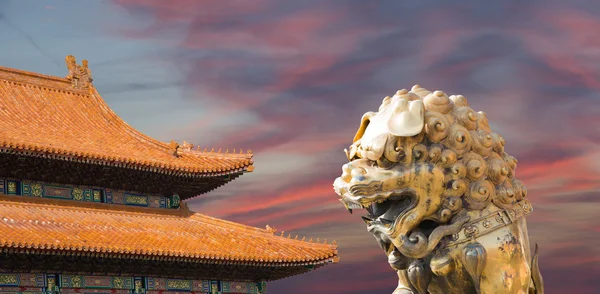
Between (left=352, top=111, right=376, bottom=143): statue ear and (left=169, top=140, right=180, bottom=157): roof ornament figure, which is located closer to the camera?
(left=352, top=111, right=376, bottom=143): statue ear

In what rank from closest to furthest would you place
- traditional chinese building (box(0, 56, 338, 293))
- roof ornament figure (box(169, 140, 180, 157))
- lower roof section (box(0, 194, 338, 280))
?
lower roof section (box(0, 194, 338, 280)), traditional chinese building (box(0, 56, 338, 293)), roof ornament figure (box(169, 140, 180, 157))

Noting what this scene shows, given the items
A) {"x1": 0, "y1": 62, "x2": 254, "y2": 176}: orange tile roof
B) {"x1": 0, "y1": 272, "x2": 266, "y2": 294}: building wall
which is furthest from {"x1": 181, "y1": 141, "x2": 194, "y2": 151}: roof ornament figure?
{"x1": 0, "y1": 272, "x2": 266, "y2": 294}: building wall

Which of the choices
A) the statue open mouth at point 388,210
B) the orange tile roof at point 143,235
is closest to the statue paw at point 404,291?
the statue open mouth at point 388,210

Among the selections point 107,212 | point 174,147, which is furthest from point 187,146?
point 107,212

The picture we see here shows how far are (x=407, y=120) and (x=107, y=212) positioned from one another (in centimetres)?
2028

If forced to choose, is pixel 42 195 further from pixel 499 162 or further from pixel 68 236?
pixel 499 162

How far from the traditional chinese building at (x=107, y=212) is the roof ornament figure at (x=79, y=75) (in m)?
0.08

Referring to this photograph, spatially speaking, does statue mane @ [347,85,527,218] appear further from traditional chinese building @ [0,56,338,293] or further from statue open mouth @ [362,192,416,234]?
traditional chinese building @ [0,56,338,293]

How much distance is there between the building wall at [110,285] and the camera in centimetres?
1995

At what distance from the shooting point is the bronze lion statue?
3.54m

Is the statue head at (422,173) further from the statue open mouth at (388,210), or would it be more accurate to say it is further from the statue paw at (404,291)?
the statue paw at (404,291)

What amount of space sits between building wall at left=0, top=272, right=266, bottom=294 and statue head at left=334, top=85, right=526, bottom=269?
1763 cm

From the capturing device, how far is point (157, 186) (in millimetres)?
24406

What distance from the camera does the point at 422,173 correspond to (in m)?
3.52
